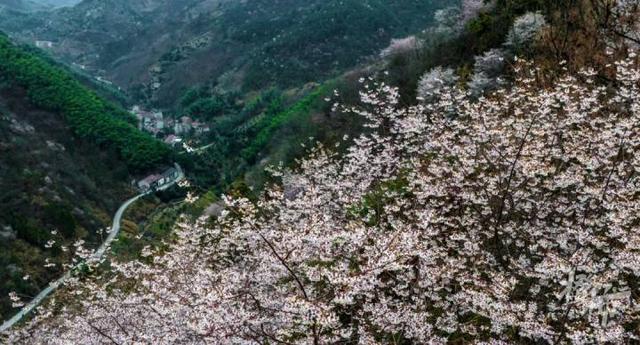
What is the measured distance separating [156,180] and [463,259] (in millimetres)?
84671

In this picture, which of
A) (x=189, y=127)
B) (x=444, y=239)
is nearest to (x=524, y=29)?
(x=444, y=239)

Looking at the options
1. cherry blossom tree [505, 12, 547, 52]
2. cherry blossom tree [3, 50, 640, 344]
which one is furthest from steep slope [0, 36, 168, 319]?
cherry blossom tree [505, 12, 547, 52]

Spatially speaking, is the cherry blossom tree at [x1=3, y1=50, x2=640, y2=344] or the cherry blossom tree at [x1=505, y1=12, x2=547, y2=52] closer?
the cherry blossom tree at [x1=3, y1=50, x2=640, y2=344]

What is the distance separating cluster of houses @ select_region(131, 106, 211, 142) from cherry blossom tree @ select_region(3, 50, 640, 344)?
105287 mm

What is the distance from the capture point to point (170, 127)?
128 meters

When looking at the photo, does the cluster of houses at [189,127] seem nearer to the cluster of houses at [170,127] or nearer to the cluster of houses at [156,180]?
the cluster of houses at [170,127]

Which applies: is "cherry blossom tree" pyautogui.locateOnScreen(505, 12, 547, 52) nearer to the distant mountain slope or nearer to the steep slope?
the steep slope

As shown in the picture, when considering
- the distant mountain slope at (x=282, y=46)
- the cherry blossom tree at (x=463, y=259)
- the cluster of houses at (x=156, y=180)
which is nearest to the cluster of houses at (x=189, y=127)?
the distant mountain slope at (x=282, y=46)

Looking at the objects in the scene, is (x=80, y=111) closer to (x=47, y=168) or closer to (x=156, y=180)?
(x=156, y=180)

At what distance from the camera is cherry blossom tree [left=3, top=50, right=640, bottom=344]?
8.64m

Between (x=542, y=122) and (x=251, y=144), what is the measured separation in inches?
3141

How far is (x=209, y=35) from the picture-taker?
621 feet

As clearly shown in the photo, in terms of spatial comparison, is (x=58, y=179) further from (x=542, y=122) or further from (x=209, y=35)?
(x=209, y=35)

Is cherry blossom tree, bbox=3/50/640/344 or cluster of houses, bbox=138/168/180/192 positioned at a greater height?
cherry blossom tree, bbox=3/50/640/344
